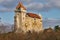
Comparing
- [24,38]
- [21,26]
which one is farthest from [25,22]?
[24,38]

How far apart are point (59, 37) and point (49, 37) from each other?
3.94ft

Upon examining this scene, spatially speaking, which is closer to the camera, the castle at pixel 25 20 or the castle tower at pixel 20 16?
the castle tower at pixel 20 16

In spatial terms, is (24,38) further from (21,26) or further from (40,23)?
(40,23)

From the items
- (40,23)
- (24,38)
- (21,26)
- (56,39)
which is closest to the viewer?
(56,39)

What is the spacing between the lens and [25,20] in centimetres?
7125

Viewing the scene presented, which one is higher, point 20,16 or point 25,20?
point 20,16

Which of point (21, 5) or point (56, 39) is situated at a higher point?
point (21, 5)

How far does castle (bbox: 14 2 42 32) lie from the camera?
6931 cm

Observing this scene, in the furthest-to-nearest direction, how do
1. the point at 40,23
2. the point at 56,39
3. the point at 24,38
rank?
the point at 40,23 → the point at 24,38 → the point at 56,39

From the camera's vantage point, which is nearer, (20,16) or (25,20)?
(20,16)

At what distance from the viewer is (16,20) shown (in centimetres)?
6950

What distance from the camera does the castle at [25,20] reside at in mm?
69312

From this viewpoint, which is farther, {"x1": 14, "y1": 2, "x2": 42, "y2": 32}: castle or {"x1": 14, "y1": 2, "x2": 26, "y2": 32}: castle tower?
{"x1": 14, "y1": 2, "x2": 42, "y2": 32}: castle

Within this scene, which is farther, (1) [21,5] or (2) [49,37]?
(1) [21,5]
